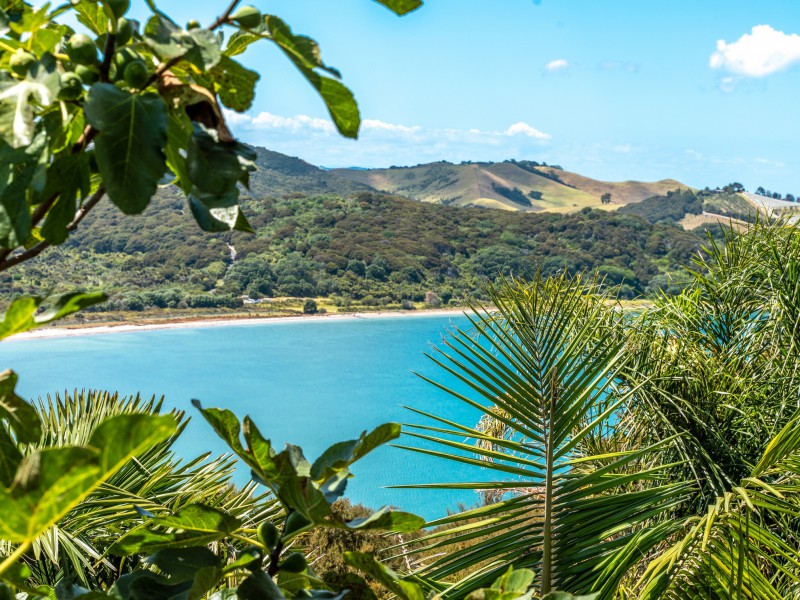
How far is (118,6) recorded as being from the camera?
1.33 feet

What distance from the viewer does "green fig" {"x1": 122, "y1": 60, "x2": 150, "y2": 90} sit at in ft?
1.31

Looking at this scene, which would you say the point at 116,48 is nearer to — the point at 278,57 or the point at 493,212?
the point at 278,57

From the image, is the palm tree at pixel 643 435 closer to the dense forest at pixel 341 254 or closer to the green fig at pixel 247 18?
the green fig at pixel 247 18

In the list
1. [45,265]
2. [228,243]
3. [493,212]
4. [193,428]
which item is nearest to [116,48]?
[193,428]

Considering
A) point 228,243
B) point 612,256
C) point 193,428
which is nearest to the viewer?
point 193,428

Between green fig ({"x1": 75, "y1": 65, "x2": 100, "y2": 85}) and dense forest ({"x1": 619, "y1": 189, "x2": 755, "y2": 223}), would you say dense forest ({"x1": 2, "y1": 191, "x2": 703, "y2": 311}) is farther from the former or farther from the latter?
green fig ({"x1": 75, "y1": 65, "x2": 100, "y2": 85})

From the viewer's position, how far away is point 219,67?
0.49 meters

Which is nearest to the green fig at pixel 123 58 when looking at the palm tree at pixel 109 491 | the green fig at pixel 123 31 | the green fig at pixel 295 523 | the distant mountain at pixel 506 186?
the green fig at pixel 123 31

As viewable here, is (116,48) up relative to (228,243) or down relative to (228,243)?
up

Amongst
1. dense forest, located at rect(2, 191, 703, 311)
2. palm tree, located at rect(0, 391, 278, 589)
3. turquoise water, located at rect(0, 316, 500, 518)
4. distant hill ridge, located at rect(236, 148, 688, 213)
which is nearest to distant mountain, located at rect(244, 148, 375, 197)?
distant hill ridge, located at rect(236, 148, 688, 213)

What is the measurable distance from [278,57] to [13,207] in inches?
7.6

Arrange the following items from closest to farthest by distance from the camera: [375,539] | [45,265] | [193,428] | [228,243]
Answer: [375,539] < [193,428] < [45,265] < [228,243]

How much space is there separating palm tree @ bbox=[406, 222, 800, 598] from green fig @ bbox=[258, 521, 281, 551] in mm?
675

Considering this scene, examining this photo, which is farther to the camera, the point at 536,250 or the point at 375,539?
the point at 536,250
